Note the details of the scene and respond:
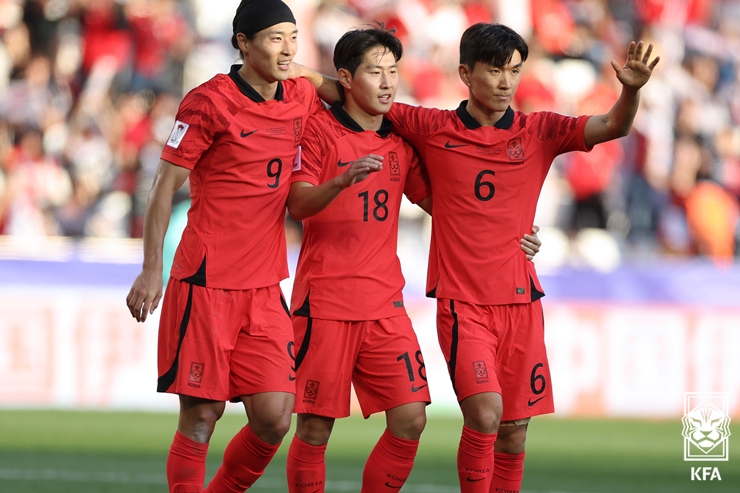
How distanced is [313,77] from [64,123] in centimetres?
796

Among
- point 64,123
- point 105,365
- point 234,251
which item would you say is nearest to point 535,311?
point 234,251

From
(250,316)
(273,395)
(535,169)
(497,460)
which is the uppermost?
(535,169)

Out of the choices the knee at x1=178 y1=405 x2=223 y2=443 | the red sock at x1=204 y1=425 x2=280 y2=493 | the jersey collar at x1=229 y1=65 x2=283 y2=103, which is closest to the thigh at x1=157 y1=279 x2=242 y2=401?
the knee at x1=178 y1=405 x2=223 y2=443

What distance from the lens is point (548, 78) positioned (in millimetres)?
12875

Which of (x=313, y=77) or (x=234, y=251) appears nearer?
(x=234, y=251)

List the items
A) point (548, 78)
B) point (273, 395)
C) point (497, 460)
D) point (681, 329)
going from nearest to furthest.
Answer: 1. point (273, 395)
2. point (497, 460)
3. point (681, 329)
4. point (548, 78)

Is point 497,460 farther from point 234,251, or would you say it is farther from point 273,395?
point 234,251

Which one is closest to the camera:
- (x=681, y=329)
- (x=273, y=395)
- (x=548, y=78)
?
(x=273, y=395)

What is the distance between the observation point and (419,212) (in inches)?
476

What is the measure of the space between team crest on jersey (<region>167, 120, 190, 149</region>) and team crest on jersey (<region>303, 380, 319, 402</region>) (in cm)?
134

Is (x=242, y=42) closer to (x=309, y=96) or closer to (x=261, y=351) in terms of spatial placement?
(x=309, y=96)

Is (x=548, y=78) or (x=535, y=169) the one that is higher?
(x=548, y=78)

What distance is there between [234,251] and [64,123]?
8476 millimetres

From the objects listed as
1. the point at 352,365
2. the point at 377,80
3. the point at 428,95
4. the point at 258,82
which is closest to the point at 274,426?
the point at 352,365
